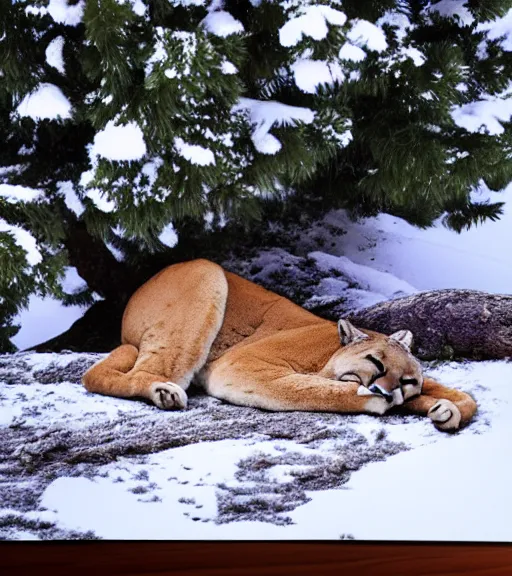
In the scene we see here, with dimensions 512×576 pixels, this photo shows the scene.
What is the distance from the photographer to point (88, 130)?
8.06 feet

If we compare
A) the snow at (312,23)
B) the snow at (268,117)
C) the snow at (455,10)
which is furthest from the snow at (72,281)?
the snow at (455,10)

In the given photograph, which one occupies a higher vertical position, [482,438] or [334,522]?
[482,438]

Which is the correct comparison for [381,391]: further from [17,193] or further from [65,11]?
[65,11]

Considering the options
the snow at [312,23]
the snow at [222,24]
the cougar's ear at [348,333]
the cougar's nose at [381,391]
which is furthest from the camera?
the cougar's ear at [348,333]

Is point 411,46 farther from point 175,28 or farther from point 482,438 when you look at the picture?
point 482,438

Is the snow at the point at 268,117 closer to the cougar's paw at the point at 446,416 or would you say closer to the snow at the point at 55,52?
the snow at the point at 55,52

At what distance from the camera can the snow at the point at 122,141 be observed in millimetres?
2285

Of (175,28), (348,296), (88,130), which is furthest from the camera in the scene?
(348,296)

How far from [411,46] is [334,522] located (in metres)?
1.32

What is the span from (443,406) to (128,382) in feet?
2.98

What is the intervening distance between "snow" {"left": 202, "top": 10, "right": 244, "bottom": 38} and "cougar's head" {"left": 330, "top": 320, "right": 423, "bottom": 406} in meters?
0.93

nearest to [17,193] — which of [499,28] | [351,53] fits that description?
[351,53]

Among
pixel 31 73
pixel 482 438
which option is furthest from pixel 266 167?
pixel 482 438

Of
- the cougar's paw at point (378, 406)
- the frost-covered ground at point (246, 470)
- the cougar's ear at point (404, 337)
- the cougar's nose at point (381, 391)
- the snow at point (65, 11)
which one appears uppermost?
the snow at point (65, 11)
